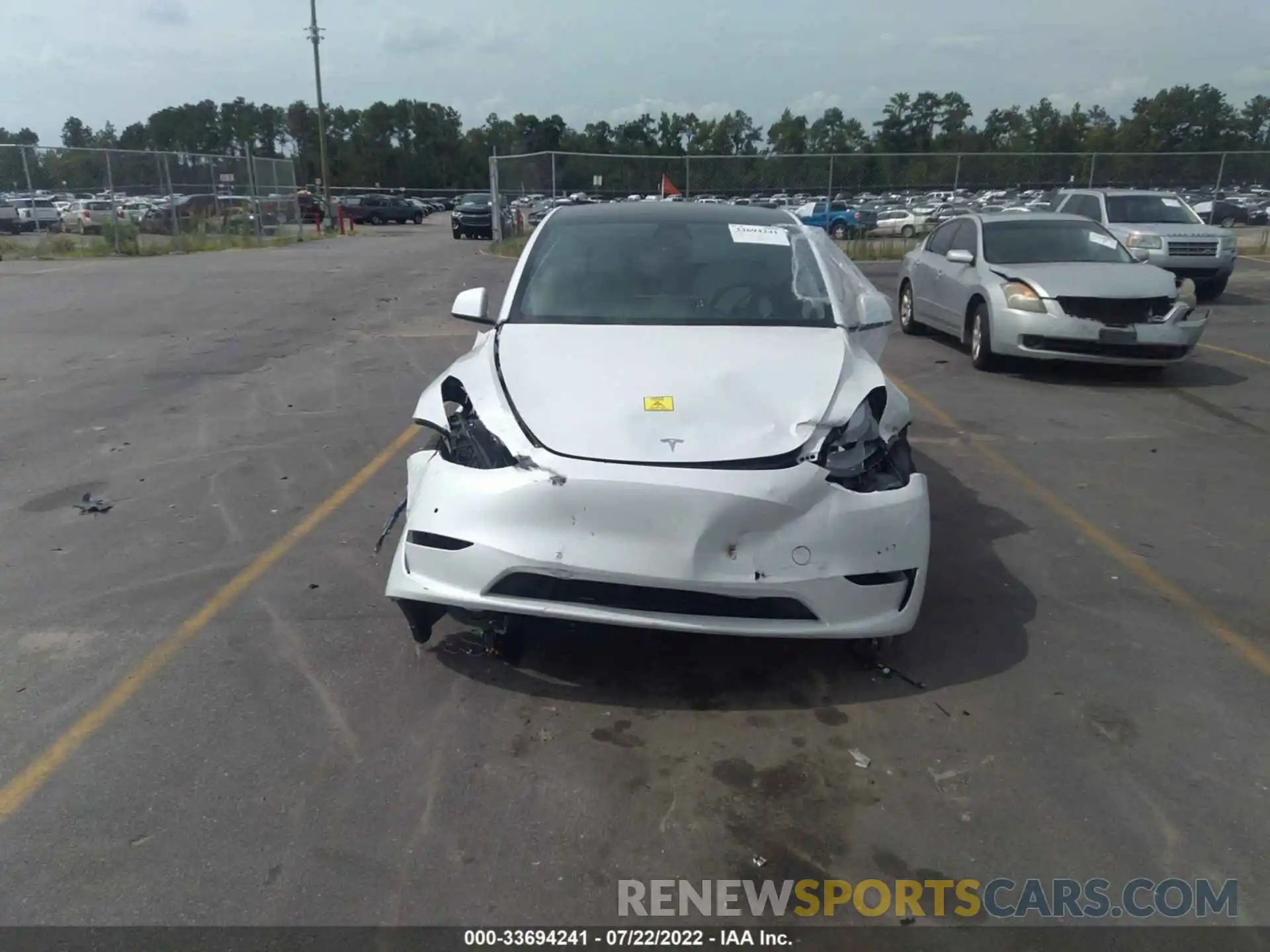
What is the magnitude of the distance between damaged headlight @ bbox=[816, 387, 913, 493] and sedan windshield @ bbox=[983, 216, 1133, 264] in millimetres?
7506

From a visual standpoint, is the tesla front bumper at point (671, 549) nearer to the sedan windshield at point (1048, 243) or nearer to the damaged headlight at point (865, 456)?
the damaged headlight at point (865, 456)

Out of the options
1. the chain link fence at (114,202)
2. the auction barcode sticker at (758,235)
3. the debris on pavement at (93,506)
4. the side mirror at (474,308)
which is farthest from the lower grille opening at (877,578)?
the chain link fence at (114,202)

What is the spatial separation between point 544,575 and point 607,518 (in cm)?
30

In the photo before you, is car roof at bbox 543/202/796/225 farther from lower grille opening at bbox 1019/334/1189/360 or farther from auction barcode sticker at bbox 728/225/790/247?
lower grille opening at bbox 1019/334/1189/360

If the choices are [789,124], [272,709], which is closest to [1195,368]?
[272,709]

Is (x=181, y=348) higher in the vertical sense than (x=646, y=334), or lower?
lower

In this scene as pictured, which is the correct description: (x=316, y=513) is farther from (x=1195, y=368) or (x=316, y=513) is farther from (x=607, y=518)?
(x=1195, y=368)

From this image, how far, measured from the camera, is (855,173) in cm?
2948

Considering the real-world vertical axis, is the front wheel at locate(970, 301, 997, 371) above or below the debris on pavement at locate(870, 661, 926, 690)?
above

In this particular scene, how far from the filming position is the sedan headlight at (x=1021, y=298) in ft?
32.8

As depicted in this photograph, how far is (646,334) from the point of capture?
472cm

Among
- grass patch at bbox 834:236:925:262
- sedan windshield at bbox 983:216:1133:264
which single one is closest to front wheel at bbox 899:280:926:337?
sedan windshield at bbox 983:216:1133:264

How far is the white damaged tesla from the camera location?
3.61 m

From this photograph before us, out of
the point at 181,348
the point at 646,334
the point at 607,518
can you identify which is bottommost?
the point at 181,348
